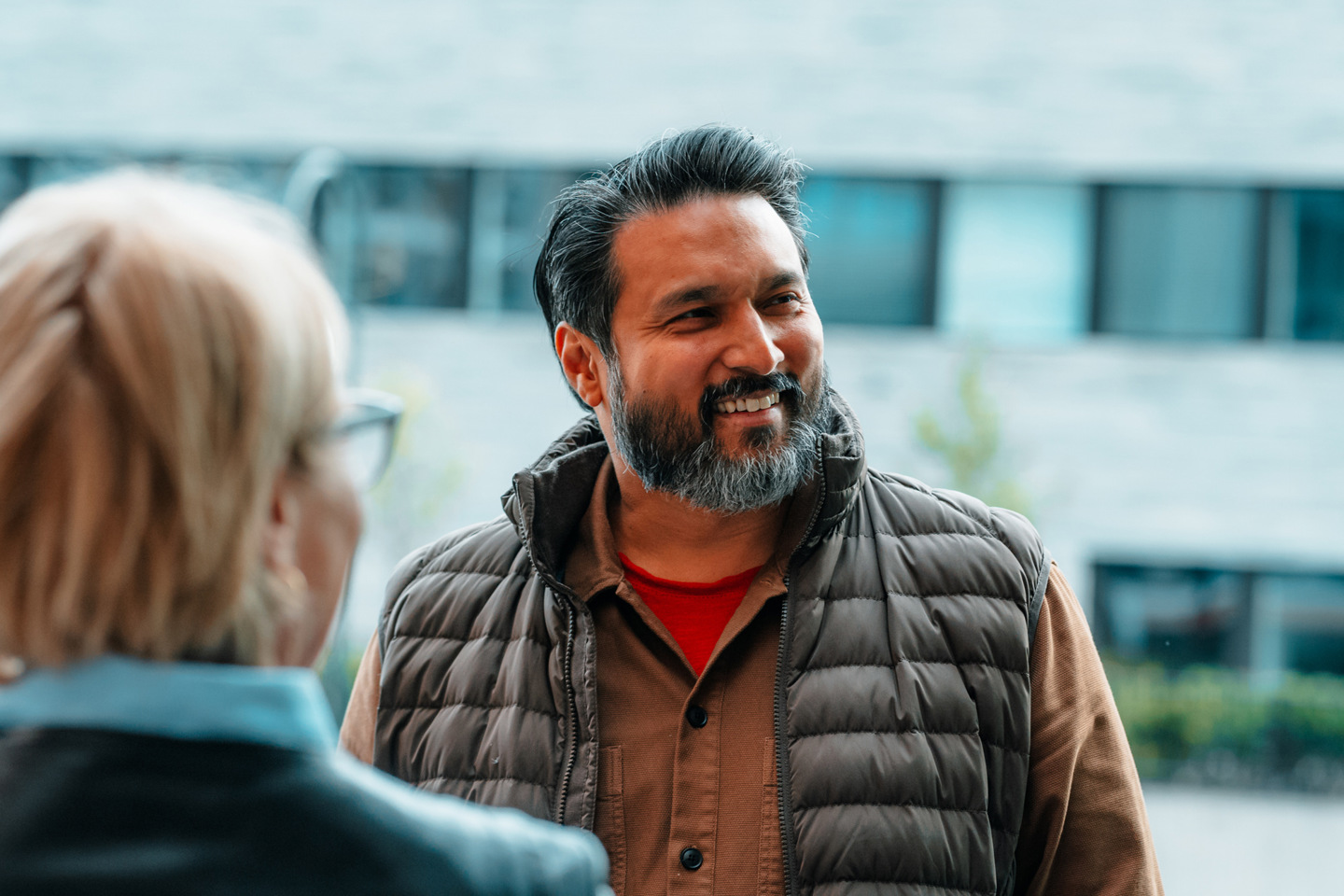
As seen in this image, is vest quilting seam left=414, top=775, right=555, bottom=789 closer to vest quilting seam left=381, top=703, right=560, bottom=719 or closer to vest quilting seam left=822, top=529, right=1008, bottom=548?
vest quilting seam left=381, top=703, right=560, bottom=719

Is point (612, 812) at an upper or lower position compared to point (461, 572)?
lower

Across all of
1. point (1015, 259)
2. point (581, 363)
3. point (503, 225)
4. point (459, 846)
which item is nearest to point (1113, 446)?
point (1015, 259)

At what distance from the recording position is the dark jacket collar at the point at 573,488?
1358mm

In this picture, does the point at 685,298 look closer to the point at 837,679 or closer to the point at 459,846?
Answer: the point at 837,679

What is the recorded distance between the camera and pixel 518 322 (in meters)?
7.50

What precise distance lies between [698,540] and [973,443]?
18.5 feet

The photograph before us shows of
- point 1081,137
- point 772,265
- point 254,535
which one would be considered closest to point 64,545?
point 254,535

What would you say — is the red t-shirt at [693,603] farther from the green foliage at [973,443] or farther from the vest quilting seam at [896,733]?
the green foliage at [973,443]

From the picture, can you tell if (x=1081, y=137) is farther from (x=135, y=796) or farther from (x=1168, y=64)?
(x=135, y=796)

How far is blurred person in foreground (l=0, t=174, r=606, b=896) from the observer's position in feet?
1.98

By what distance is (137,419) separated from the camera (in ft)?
2.00

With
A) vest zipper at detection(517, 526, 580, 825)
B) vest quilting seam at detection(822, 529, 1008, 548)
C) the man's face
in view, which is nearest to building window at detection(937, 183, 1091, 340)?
the man's face

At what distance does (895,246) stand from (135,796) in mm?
6794

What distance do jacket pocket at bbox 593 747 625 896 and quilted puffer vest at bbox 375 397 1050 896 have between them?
0.02 metres
